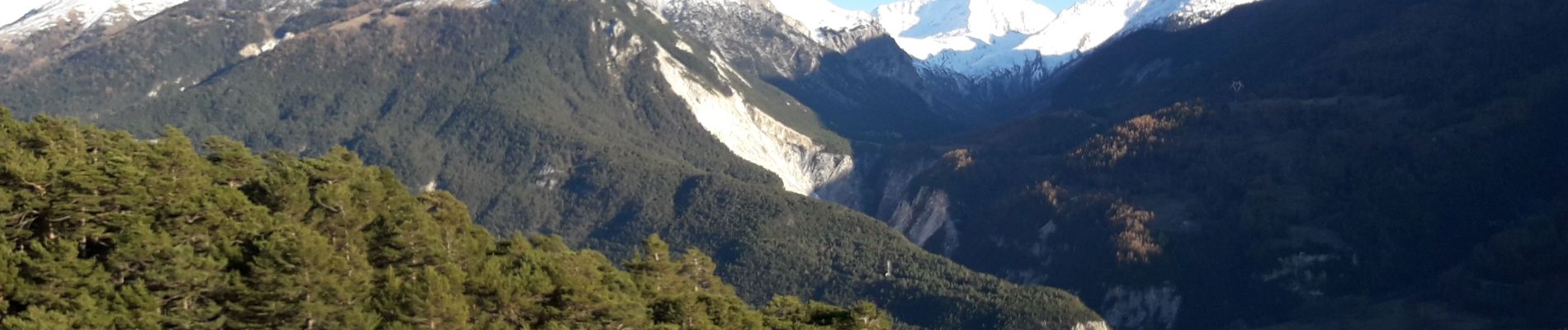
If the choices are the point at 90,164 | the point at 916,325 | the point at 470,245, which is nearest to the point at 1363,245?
the point at 916,325

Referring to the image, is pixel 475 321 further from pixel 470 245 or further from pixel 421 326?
pixel 470 245

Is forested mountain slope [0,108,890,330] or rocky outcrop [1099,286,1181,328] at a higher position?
forested mountain slope [0,108,890,330]

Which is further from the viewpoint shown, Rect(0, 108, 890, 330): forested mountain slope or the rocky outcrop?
the rocky outcrop

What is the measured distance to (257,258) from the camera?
60.9 m

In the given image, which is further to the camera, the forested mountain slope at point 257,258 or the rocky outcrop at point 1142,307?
the rocky outcrop at point 1142,307

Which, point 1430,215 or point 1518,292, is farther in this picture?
point 1430,215

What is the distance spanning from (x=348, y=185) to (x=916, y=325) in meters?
97.9

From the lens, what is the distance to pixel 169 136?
7725 centimetres

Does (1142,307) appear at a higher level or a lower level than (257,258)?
lower

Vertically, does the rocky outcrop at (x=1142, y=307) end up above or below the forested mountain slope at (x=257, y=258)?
below

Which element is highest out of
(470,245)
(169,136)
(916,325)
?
(169,136)

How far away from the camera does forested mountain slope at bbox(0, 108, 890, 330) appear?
56.7 metres

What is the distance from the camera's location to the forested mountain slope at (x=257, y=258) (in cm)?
5672

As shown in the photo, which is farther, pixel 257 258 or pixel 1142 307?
pixel 1142 307
